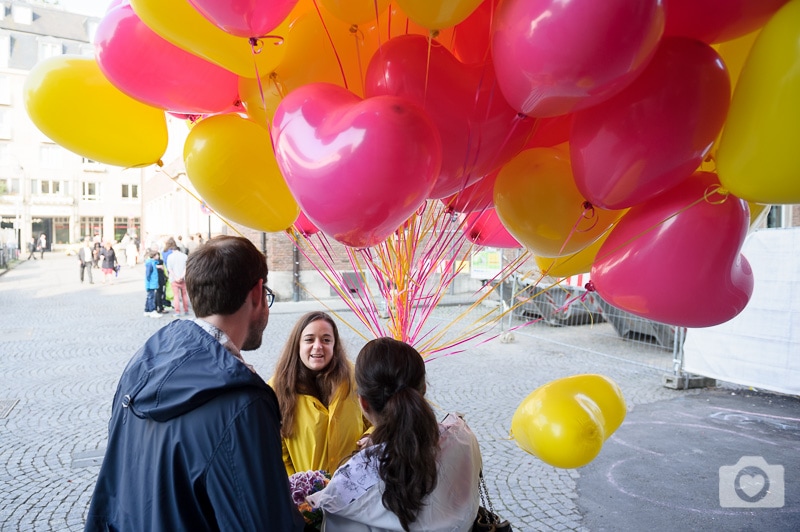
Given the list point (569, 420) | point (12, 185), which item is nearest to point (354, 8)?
point (569, 420)

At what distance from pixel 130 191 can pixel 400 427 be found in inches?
1778

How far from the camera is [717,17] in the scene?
4.93 ft

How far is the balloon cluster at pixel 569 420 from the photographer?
1.82 m

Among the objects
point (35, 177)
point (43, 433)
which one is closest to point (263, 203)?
point (43, 433)

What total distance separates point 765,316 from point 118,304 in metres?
13.8

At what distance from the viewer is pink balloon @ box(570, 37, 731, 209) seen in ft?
4.88

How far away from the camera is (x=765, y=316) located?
5883 millimetres

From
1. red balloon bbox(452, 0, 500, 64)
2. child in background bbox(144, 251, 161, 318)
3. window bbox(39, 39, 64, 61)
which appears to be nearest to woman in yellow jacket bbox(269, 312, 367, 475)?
red balloon bbox(452, 0, 500, 64)

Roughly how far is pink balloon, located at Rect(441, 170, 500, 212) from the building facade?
40.3 metres

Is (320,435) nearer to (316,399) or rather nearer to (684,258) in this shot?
(316,399)

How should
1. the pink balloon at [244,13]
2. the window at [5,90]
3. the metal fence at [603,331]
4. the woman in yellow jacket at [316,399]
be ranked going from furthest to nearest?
the window at [5,90] → the metal fence at [603,331] → the woman in yellow jacket at [316,399] → the pink balloon at [244,13]

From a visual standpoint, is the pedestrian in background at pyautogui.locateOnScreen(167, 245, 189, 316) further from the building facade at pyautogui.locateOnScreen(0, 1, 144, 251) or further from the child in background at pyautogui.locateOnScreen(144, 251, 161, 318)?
the building facade at pyautogui.locateOnScreen(0, 1, 144, 251)

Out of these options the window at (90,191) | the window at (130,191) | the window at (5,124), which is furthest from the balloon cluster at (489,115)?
the window at (90,191)

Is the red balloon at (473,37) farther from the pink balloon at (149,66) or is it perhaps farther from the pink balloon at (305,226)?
the pink balloon at (305,226)
